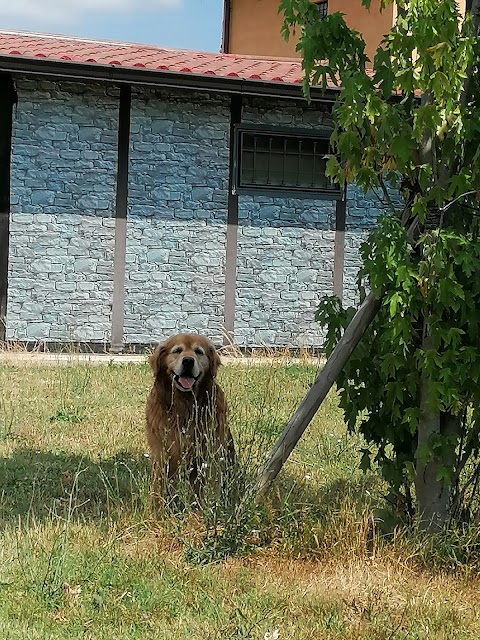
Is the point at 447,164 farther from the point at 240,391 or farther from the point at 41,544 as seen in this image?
the point at 240,391

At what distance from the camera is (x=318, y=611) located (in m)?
4.33

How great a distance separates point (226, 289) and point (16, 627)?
971 cm

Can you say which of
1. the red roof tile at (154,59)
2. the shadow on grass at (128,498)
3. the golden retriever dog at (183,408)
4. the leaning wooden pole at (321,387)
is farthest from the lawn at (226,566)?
the red roof tile at (154,59)

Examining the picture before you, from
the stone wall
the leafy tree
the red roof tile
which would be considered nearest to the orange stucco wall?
the red roof tile

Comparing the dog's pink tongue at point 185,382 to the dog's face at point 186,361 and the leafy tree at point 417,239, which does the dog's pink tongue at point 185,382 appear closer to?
the dog's face at point 186,361

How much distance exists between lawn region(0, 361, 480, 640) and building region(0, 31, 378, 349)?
6454 millimetres

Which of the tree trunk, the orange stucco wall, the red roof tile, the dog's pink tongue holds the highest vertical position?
the orange stucco wall

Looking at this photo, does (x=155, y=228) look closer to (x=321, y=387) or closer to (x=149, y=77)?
(x=149, y=77)

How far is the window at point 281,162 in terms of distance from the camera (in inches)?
532

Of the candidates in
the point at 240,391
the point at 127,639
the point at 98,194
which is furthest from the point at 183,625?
the point at 98,194

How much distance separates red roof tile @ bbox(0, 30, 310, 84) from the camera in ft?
40.8

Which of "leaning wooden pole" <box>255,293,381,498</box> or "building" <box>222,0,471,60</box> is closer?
"leaning wooden pole" <box>255,293,381,498</box>

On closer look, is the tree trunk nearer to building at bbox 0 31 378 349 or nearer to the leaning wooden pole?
the leaning wooden pole

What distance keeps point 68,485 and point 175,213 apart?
7.31m
